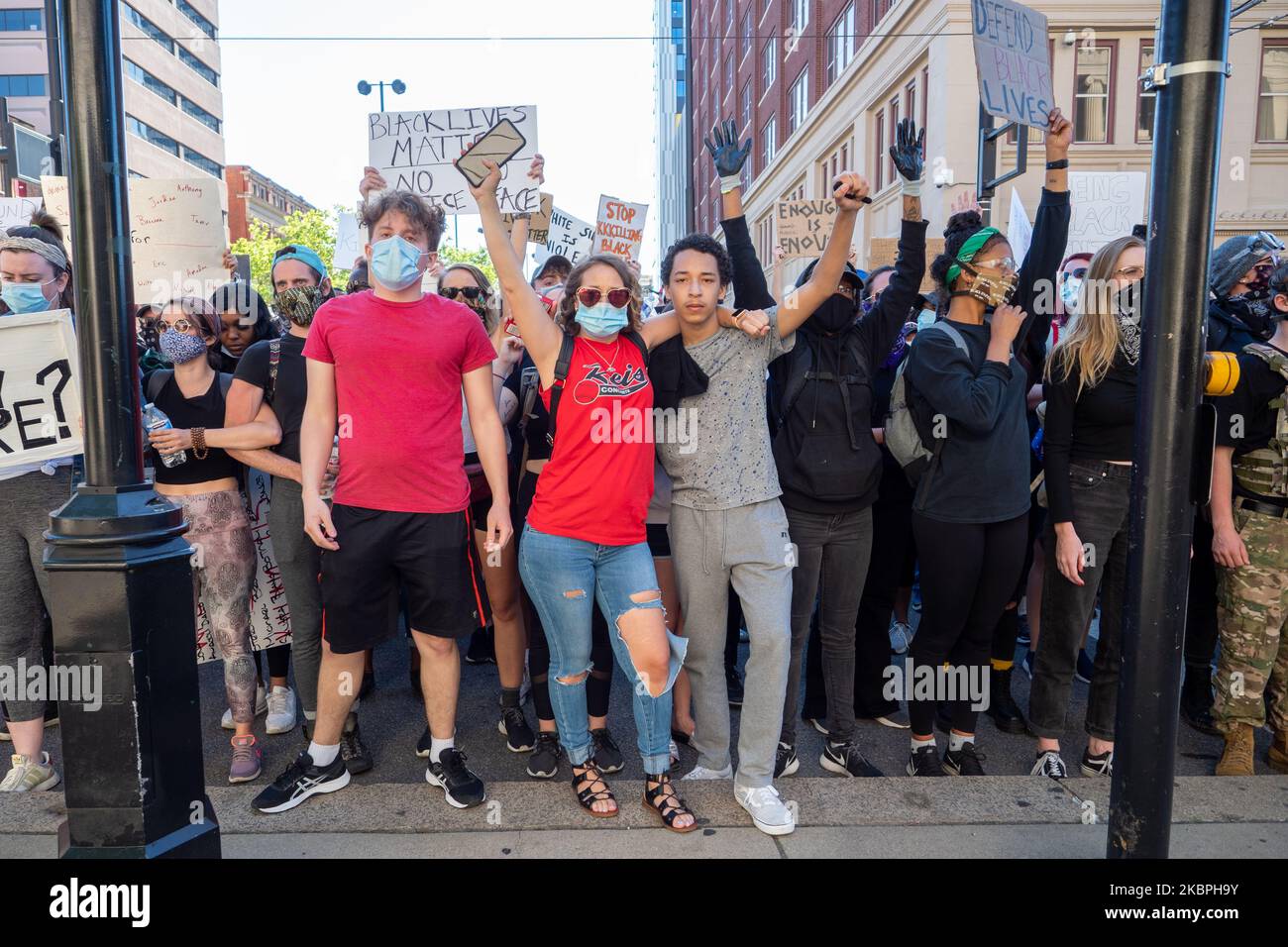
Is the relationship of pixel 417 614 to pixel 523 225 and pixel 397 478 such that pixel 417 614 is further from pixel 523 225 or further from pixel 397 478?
pixel 523 225

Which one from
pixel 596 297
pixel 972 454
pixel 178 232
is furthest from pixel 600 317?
pixel 178 232

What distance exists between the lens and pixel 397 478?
3314 mm

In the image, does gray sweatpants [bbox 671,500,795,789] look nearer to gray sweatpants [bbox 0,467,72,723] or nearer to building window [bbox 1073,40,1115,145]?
gray sweatpants [bbox 0,467,72,723]

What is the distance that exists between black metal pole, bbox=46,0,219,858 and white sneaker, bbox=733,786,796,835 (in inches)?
72.5

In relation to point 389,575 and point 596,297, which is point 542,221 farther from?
point 389,575

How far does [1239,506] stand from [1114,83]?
17570mm

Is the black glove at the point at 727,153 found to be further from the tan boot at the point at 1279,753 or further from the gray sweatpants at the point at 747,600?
the tan boot at the point at 1279,753

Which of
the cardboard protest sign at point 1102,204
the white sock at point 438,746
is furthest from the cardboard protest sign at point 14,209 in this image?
the cardboard protest sign at point 1102,204

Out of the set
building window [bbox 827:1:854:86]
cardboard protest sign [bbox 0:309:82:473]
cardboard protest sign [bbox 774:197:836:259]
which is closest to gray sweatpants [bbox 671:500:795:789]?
cardboard protest sign [bbox 0:309:82:473]

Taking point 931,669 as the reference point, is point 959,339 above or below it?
above

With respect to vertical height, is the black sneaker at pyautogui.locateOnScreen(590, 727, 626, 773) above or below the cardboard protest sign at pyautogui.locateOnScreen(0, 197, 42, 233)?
below

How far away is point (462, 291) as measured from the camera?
4254mm

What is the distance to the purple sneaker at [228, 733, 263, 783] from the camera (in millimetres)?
3777
